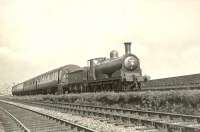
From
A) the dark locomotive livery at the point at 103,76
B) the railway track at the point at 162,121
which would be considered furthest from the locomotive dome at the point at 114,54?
the railway track at the point at 162,121

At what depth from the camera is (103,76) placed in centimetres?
2681

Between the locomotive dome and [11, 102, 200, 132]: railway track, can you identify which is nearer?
[11, 102, 200, 132]: railway track

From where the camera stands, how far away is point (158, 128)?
32.9 feet

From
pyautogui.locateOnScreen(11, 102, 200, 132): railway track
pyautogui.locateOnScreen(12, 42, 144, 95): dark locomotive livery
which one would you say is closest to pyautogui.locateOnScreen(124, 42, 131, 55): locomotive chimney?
pyautogui.locateOnScreen(12, 42, 144, 95): dark locomotive livery

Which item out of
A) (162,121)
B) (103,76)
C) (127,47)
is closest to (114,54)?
(103,76)

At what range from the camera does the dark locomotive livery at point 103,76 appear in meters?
23.8

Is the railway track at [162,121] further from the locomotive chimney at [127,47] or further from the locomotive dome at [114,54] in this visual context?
the locomotive dome at [114,54]

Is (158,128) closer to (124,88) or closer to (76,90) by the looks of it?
(124,88)

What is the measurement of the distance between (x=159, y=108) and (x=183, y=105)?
1.80 m

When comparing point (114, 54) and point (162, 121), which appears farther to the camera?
point (114, 54)

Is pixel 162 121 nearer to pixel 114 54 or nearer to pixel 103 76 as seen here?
pixel 103 76

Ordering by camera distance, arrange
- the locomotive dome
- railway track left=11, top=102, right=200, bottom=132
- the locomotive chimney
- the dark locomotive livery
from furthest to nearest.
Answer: the locomotive dome → the locomotive chimney → the dark locomotive livery → railway track left=11, top=102, right=200, bottom=132

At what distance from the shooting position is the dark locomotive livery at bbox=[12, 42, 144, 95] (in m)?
23.8

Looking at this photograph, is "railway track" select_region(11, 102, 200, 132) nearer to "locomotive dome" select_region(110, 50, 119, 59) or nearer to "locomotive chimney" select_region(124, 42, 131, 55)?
"locomotive chimney" select_region(124, 42, 131, 55)
